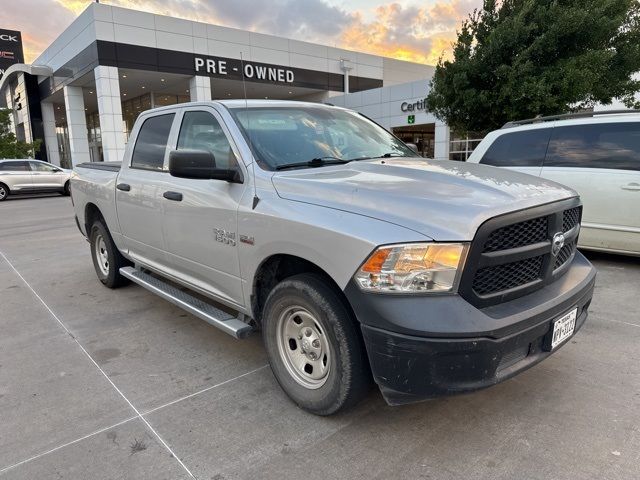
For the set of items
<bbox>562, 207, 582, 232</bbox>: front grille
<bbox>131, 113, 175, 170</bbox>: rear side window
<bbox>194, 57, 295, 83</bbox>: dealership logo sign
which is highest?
<bbox>194, 57, 295, 83</bbox>: dealership logo sign

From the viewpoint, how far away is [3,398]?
320 cm

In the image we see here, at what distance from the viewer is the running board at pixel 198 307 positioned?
3.22m

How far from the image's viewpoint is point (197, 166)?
304cm

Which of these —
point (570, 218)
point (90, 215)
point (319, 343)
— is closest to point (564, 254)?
point (570, 218)

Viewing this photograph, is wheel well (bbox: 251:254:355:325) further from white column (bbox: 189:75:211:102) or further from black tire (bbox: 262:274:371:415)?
white column (bbox: 189:75:211:102)

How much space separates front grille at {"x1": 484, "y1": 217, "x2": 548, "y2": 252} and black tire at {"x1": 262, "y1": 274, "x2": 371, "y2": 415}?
823 millimetres

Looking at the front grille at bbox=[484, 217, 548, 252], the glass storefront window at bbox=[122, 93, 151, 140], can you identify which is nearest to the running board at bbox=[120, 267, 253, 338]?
the front grille at bbox=[484, 217, 548, 252]

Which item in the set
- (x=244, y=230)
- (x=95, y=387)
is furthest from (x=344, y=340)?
(x=95, y=387)

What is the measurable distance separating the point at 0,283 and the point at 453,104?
1032 centimetres

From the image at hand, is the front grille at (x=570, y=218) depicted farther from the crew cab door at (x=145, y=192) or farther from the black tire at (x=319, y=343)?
the crew cab door at (x=145, y=192)

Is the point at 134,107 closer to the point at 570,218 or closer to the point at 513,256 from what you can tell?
the point at 570,218

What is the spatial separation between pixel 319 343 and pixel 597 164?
4.96m

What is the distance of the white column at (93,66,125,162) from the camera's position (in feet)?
85.5

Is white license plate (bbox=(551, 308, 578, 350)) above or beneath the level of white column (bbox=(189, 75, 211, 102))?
beneath
